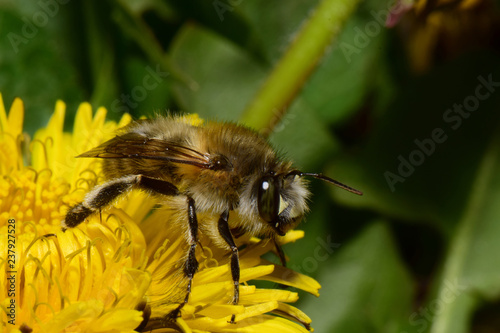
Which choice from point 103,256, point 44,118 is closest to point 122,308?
point 103,256

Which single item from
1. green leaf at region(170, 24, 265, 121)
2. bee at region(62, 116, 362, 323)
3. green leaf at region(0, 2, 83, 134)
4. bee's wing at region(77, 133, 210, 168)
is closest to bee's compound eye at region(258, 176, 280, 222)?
bee at region(62, 116, 362, 323)

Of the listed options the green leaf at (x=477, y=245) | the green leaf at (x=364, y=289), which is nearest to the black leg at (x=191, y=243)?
the green leaf at (x=364, y=289)

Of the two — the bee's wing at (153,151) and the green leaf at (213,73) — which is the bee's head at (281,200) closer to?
the bee's wing at (153,151)

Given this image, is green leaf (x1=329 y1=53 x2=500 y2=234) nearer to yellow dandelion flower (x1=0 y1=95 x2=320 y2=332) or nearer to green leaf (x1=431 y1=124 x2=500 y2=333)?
green leaf (x1=431 y1=124 x2=500 y2=333)

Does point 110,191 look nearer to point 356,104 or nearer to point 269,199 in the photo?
point 269,199

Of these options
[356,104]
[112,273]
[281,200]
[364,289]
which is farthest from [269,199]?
[356,104]
